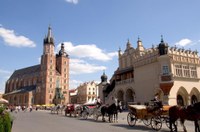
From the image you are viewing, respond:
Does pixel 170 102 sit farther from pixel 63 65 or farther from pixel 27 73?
pixel 27 73

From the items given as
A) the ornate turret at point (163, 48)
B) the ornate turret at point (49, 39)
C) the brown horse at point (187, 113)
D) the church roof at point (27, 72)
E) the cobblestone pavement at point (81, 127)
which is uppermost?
the ornate turret at point (49, 39)

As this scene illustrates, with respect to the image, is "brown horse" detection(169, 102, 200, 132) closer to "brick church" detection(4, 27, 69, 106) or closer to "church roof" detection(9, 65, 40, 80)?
"brick church" detection(4, 27, 69, 106)

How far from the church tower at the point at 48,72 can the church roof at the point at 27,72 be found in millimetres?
10929

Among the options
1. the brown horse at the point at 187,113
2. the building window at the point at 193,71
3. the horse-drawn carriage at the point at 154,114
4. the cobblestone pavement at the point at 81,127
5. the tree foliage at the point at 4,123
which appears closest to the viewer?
the tree foliage at the point at 4,123

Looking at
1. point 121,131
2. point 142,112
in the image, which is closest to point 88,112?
point 142,112

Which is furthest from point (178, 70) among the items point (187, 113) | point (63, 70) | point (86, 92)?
point (63, 70)

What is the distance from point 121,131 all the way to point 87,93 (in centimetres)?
9430

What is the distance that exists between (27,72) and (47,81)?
30.2 m

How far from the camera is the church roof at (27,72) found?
122875 millimetres

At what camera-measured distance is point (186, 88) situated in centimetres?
3516

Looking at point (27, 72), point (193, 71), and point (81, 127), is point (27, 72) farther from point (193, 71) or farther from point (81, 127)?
point (81, 127)

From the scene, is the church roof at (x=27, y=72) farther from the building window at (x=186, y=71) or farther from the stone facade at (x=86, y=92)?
the building window at (x=186, y=71)

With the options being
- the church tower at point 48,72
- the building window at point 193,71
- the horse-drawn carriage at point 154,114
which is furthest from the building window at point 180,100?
the church tower at point 48,72

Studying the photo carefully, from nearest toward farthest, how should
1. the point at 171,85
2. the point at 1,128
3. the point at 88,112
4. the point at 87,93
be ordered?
the point at 1,128
the point at 88,112
the point at 171,85
the point at 87,93
